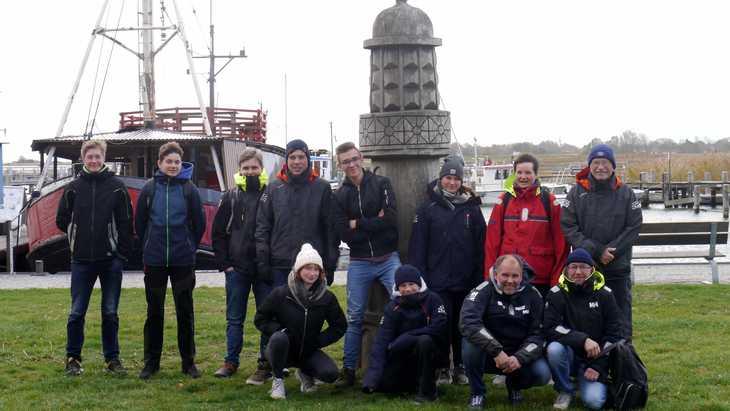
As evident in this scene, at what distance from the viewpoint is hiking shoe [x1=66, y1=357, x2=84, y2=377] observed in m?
7.40

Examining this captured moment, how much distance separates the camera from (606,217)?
6648 millimetres

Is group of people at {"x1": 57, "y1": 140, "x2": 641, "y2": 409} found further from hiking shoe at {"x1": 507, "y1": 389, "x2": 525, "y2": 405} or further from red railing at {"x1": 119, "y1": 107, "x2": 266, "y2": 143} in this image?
red railing at {"x1": 119, "y1": 107, "x2": 266, "y2": 143}

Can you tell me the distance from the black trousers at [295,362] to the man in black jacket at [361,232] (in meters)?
0.25

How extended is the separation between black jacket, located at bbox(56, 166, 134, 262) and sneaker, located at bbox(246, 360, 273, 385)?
1.36 metres

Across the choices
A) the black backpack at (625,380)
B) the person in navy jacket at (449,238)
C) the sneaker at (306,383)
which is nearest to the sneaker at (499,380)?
the person in navy jacket at (449,238)

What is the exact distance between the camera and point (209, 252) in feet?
59.8

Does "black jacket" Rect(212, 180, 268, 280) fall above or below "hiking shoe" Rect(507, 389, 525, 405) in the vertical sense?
above

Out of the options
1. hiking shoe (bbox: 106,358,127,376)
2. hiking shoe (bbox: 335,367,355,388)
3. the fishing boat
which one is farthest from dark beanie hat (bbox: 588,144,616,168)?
the fishing boat

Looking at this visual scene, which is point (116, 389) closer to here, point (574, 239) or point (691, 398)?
point (574, 239)

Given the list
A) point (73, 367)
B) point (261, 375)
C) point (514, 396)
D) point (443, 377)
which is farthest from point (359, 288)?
point (73, 367)

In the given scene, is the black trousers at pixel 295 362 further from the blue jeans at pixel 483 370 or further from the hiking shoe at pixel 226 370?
the blue jeans at pixel 483 370

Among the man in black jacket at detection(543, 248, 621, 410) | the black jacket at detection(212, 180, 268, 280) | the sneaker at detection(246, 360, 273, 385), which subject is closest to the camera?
the man in black jacket at detection(543, 248, 621, 410)

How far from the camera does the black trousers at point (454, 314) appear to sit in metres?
6.80

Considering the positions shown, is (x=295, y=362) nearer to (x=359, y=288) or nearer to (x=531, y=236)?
(x=359, y=288)
